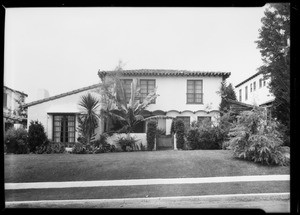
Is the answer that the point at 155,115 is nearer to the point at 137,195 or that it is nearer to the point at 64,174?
the point at 64,174

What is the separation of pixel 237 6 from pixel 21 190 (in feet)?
25.6

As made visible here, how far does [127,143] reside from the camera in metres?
15.1

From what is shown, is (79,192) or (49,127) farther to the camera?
(49,127)

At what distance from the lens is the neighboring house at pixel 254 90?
78.8ft

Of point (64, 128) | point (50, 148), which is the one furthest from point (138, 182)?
point (64, 128)

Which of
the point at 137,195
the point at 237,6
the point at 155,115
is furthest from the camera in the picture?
the point at 155,115

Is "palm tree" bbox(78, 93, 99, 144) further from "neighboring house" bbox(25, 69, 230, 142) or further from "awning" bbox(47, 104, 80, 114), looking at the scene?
"neighboring house" bbox(25, 69, 230, 142)

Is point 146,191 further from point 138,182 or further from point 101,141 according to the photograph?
point 101,141

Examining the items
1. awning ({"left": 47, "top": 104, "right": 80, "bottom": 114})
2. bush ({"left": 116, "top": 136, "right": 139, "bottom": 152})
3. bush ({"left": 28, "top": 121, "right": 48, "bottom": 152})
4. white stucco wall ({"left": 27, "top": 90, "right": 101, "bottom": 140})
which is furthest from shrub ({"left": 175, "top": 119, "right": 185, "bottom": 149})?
bush ({"left": 28, "top": 121, "right": 48, "bottom": 152})

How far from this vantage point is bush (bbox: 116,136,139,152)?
15.0 m

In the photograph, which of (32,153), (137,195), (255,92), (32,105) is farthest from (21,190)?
(255,92)

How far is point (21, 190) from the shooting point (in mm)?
8148

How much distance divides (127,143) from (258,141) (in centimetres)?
711

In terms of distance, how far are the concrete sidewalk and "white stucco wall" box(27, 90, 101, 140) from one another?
974cm
